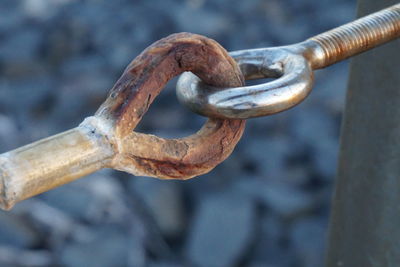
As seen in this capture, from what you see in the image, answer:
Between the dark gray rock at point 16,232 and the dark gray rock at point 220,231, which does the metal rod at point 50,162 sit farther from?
the dark gray rock at point 16,232

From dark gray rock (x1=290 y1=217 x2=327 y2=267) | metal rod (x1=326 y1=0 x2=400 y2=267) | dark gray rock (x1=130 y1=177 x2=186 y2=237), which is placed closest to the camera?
metal rod (x1=326 y1=0 x2=400 y2=267)

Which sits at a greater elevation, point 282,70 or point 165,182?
point 282,70

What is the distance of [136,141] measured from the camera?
44 centimetres

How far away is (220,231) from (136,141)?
172 cm

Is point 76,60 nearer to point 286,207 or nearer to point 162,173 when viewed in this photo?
point 286,207

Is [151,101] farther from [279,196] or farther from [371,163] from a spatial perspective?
[279,196]

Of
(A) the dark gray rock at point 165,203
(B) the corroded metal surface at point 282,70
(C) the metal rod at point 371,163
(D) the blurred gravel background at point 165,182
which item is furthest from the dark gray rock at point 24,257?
(B) the corroded metal surface at point 282,70

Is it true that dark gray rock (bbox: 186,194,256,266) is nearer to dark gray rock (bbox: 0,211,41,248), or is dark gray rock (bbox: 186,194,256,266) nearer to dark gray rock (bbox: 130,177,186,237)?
dark gray rock (bbox: 130,177,186,237)

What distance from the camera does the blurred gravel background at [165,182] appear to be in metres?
2.14

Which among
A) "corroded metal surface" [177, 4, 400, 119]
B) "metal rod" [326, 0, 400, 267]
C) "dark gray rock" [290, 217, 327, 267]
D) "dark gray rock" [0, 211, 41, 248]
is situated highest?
"corroded metal surface" [177, 4, 400, 119]

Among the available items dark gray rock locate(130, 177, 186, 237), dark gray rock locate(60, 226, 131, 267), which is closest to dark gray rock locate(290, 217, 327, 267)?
dark gray rock locate(130, 177, 186, 237)

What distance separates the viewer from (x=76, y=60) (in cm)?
323

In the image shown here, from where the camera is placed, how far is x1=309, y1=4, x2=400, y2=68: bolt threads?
0.55m

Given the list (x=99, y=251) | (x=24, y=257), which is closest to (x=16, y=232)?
(x=24, y=257)
